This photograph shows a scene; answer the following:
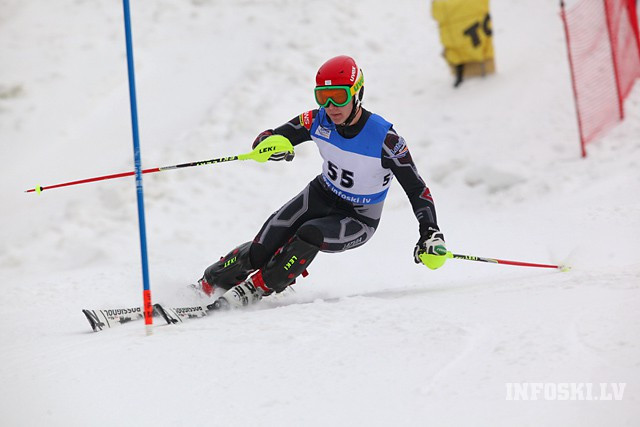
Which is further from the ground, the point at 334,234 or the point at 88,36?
the point at 88,36

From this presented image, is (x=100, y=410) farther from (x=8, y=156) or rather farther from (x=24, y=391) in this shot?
(x=8, y=156)

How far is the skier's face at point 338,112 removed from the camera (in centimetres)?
429

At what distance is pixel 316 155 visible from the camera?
884 centimetres

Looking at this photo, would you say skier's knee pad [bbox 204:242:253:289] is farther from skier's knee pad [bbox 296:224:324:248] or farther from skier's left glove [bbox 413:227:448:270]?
skier's left glove [bbox 413:227:448:270]

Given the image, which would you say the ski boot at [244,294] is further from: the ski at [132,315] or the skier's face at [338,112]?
the skier's face at [338,112]

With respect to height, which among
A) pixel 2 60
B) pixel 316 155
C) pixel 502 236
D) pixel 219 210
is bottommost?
pixel 502 236

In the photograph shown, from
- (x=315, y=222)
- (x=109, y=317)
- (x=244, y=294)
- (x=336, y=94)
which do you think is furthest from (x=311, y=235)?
(x=109, y=317)

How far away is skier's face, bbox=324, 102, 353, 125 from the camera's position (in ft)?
14.1

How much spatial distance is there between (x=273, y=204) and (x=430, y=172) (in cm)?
187

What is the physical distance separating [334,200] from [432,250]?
2.91 ft

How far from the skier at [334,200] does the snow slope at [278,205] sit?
1.00 ft

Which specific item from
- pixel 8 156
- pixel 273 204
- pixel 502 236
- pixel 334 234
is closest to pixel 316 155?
pixel 273 204

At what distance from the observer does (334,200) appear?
188 inches

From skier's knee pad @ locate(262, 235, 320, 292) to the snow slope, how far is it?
9.1 inches
